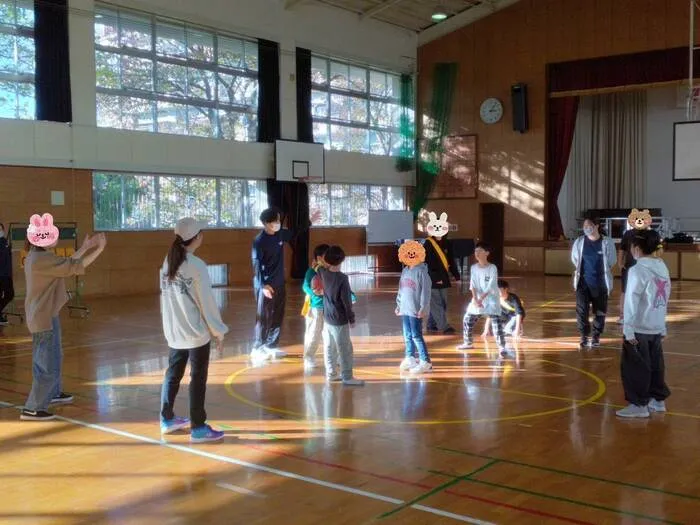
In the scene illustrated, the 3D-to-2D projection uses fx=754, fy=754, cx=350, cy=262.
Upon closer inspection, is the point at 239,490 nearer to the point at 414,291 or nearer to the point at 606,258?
the point at 414,291

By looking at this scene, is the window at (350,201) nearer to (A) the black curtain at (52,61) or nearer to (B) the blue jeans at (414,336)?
(A) the black curtain at (52,61)

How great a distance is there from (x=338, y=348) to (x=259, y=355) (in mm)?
1877

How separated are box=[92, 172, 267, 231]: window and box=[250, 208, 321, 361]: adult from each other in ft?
29.6

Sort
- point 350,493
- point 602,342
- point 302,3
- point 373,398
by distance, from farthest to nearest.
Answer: point 302,3, point 602,342, point 373,398, point 350,493

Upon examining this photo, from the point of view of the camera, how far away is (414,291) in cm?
736

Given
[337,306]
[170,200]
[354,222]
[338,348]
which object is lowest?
[338,348]

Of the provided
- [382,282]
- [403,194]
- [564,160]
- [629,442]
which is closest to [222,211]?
[382,282]

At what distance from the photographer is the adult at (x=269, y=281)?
819 cm

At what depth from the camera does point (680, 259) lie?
19312mm

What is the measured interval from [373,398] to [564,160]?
17.3 metres

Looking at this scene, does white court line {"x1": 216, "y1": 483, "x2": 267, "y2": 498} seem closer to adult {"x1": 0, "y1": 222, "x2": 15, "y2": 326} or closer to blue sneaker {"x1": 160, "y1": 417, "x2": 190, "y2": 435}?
blue sneaker {"x1": 160, "y1": 417, "x2": 190, "y2": 435}

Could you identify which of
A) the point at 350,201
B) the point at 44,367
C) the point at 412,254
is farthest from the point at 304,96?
the point at 44,367

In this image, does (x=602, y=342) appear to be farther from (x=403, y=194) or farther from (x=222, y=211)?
(x=403, y=194)

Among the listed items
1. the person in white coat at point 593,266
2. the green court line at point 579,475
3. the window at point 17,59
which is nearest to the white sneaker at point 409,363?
the person in white coat at point 593,266
